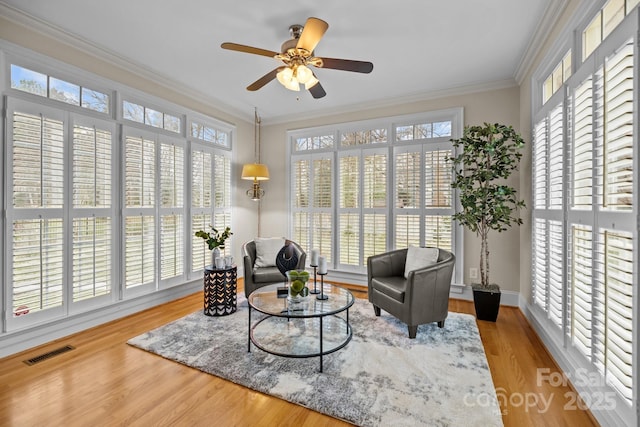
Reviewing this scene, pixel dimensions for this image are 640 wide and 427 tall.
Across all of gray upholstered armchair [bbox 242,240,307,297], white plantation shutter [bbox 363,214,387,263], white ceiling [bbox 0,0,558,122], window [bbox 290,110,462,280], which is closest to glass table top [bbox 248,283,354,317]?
gray upholstered armchair [bbox 242,240,307,297]

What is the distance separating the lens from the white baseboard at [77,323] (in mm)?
2582

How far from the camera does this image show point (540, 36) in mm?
2781

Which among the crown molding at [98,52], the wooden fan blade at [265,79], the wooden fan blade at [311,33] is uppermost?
the crown molding at [98,52]

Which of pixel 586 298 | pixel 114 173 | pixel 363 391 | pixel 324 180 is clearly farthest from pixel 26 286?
pixel 586 298

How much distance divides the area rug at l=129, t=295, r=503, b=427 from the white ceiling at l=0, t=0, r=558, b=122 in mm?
2888

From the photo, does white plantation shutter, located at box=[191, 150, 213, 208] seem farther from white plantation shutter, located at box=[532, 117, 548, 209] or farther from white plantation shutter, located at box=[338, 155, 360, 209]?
white plantation shutter, located at box=[532, 117, 548, 209]

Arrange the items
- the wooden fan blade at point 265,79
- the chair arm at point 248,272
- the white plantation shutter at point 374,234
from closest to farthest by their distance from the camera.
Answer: the wooden fan blade at point 265,79 < the chair arm at point 248,272 < the white plantation shutter at point 374,234

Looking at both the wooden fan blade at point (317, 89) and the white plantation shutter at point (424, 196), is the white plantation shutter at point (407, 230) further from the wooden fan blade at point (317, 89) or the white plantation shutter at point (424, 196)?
the wooden fan blade at point (317, 89)

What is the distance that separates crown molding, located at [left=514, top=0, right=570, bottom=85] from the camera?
2.38 m

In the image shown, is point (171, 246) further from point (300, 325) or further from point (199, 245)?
point (300, 325)

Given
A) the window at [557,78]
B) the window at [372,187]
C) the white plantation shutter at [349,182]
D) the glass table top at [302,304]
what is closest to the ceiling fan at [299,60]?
the window at [557,78]

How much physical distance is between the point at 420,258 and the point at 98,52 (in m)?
4.07

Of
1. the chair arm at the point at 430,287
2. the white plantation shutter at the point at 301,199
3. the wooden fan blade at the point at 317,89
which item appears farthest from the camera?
the white plantation shutter at the point at 301,199

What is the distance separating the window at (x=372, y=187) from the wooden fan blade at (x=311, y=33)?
96.2 inches
